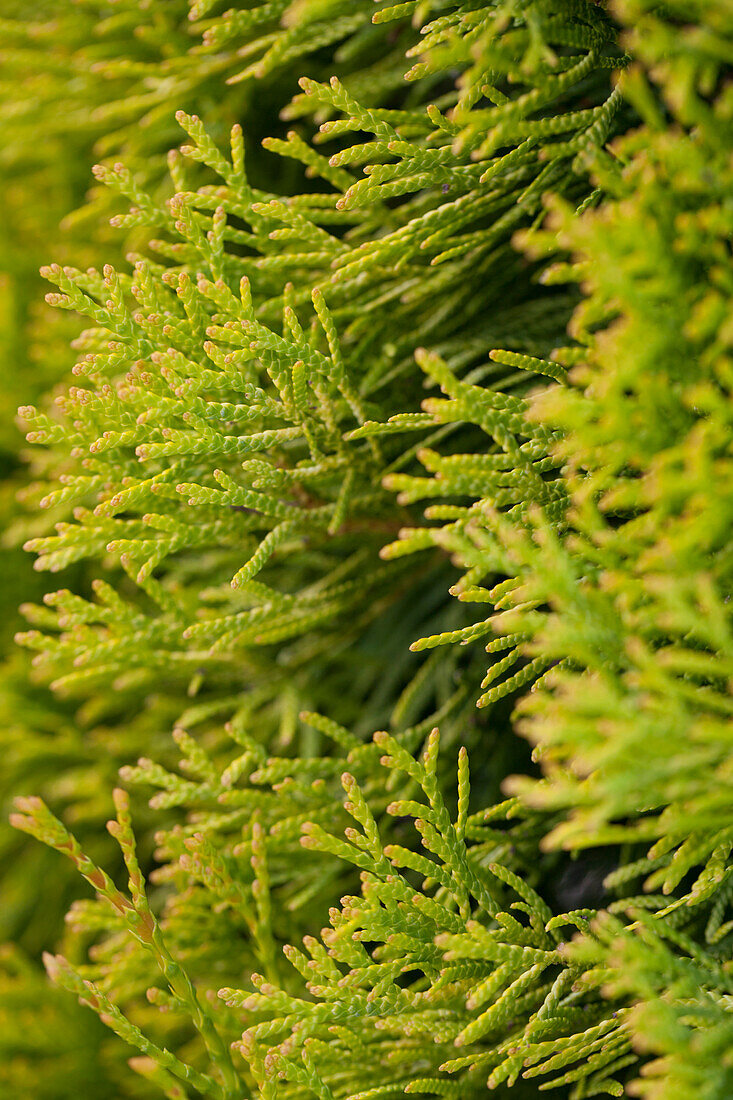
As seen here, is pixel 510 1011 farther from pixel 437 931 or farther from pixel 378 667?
pixel 378 667

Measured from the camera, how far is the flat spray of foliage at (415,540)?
875 millimetres

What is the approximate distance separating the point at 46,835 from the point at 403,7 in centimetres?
124

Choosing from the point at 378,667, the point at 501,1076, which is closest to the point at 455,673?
the point at 378,667

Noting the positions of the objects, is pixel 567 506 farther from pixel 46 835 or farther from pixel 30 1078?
pixel 30 1078

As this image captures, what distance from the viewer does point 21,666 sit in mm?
2133

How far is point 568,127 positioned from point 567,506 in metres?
0.49

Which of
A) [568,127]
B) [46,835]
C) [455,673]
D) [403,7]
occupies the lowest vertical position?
[455,673]

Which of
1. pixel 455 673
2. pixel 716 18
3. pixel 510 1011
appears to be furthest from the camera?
pixel 455 673

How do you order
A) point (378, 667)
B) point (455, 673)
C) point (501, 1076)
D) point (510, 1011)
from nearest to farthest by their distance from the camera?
1. point (501, 1076)
2. point (510, 1011)
3. point (455, 673)
4. point (378, 667)

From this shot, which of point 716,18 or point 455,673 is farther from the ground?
point 716,18

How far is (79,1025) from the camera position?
2012 millimetres

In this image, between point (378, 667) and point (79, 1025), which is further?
point (79, 1025)

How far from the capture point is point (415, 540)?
3.22ft

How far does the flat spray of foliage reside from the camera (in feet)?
2.87
